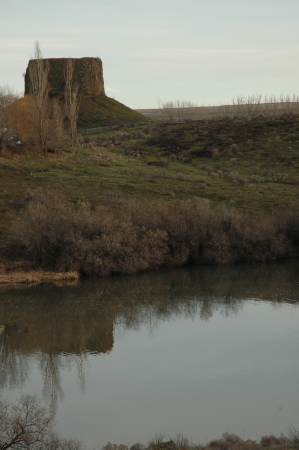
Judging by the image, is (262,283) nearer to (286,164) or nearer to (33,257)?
(33,257)

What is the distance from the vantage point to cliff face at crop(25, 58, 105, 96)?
98.7 metres

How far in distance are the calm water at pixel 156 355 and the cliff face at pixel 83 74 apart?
77.0m

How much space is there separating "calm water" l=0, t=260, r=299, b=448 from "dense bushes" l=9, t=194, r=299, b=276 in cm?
166

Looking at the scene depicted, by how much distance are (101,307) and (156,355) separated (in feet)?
21.7

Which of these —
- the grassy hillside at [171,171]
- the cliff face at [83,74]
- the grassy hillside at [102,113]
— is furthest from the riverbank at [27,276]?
the cliff face at [83,74]

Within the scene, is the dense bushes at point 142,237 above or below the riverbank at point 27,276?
above

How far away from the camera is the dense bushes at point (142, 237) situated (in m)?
29.5

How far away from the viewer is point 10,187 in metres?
39.8

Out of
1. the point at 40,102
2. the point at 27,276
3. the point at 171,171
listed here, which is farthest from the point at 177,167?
the point at 27,276

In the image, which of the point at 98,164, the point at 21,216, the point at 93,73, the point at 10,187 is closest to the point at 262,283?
the point at 21,216

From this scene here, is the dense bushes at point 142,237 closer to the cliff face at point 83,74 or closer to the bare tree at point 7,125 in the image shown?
the bare tree at point 7,125

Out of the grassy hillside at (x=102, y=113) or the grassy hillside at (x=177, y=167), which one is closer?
the grassy hillside at (x=177, y=167)

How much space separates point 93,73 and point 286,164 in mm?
56965

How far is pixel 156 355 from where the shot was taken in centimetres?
1820
